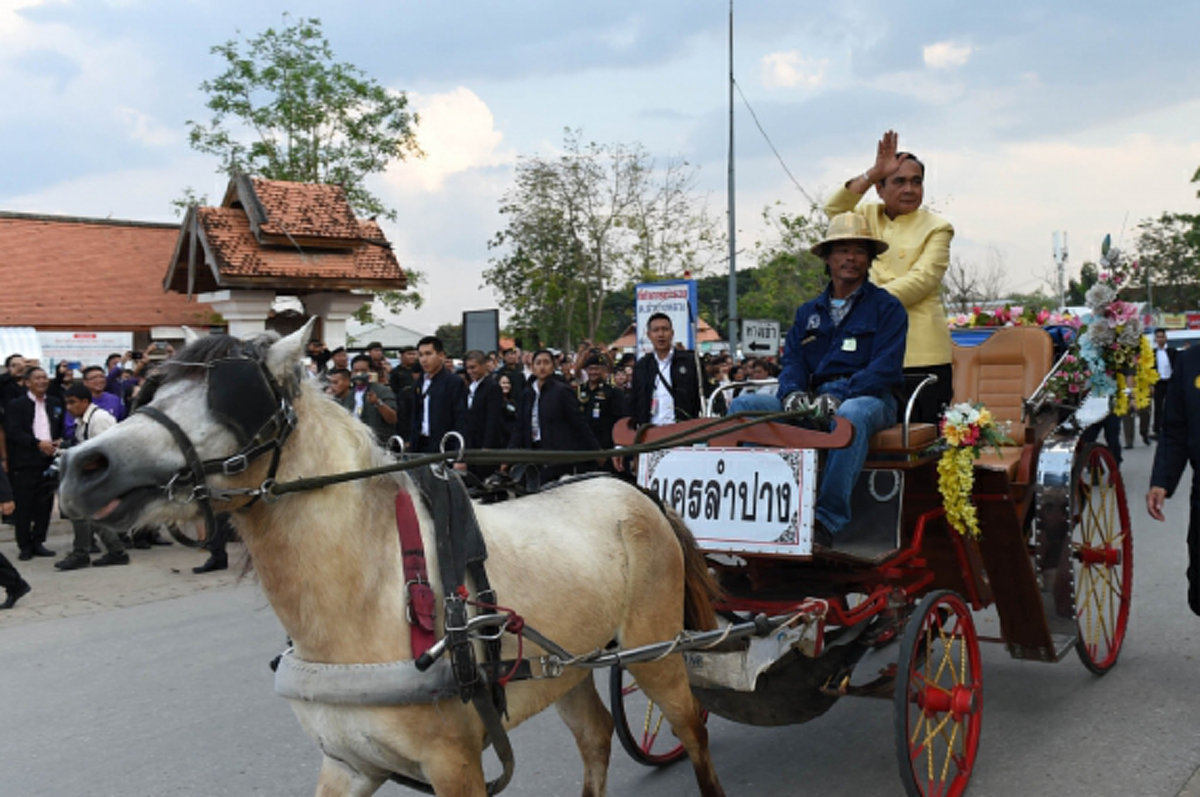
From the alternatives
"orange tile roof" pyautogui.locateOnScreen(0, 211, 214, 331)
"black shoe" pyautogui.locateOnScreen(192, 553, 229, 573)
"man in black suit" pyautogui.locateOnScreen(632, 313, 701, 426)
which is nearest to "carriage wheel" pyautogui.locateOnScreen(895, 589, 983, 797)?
"man in black suit" pyautogui.locateOnScreen(632, 313, 701, 426)

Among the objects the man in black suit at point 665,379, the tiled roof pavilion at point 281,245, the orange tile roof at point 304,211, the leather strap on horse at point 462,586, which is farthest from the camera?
the orange tile roof at point 304,211

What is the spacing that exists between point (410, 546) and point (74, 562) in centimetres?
835

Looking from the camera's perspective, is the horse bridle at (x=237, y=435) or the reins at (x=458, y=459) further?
the reins at (x=458, y=459)

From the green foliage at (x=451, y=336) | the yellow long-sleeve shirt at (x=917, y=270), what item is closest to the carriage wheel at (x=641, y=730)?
the yellow long-sleeve shirt at (x=917, y=270)

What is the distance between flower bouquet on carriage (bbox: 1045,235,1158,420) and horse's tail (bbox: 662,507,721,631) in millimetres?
2854

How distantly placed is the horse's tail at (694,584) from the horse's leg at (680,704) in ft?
0.81

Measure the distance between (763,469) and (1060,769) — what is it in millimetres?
1865

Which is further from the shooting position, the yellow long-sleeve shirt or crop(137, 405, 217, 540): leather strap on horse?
the yellow long-sleeve shirt

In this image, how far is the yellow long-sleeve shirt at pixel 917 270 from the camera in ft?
18.3

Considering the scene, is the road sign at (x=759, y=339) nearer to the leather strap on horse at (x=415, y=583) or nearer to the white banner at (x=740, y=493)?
the white banner at (x=740, y=493)

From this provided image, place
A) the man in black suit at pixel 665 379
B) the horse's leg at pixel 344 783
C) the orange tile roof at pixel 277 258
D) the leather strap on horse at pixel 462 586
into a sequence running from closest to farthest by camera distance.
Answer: the leather strap on horse at pixel 462 586 → the horse's leg at pixel 344 783 → the man in black suit at pixel 665 379 → the orange tile roof at pixel 277 258

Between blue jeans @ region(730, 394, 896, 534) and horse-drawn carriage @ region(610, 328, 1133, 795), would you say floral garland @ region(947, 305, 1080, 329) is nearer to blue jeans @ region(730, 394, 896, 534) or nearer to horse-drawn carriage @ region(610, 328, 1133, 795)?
horse-drawn carriage @ region(610, 328, 1133, 795)

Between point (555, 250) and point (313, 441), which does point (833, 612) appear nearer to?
point (313, 441)

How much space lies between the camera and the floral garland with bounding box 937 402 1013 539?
434 centimetres
